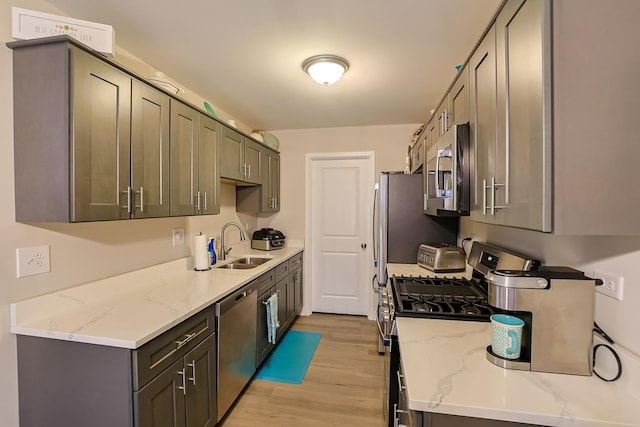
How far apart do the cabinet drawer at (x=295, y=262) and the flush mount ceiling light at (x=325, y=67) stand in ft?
6.46

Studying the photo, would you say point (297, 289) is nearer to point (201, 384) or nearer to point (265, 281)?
point (265, 281)

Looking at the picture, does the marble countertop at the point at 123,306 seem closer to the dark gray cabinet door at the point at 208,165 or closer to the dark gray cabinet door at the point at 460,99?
the dark gray cabinet door at the point at 208,165

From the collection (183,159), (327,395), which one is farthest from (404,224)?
(183,159)

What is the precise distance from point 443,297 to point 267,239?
230 centimetres

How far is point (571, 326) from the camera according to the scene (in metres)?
0.99

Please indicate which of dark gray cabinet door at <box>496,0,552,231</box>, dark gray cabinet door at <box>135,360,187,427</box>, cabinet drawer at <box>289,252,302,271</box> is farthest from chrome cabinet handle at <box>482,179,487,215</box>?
cabinet drawer at <box>289,252,302,271</box>

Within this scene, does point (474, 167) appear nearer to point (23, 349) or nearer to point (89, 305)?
point (89, 305)

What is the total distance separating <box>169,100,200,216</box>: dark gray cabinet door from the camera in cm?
193

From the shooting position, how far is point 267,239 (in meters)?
3.59

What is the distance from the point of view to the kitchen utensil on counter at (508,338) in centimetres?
103

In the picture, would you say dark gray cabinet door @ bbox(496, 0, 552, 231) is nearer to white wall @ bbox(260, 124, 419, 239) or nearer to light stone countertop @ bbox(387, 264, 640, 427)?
light stone countertop @ bbox(387, 264, 640, 427)

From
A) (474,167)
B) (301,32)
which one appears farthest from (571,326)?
(301,32)

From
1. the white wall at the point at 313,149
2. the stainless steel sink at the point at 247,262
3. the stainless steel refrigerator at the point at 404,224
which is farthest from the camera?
the white wall at the point at 313,149

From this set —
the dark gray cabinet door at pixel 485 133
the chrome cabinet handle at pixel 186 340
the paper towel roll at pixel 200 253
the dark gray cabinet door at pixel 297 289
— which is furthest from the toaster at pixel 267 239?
the dark gray cabinet door at pixel 485 133
